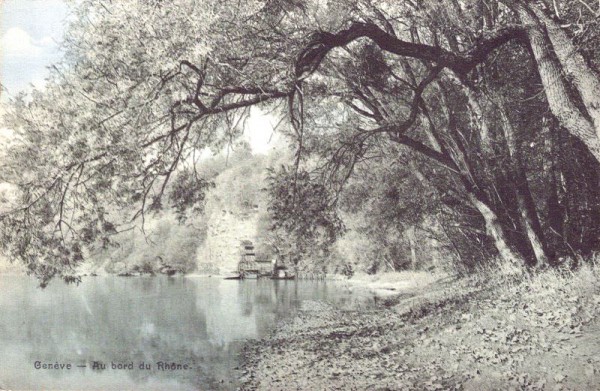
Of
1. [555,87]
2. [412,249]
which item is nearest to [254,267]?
[412,249]

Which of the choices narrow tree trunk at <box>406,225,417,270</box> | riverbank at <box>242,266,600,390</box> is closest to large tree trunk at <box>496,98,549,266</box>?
riverbank at <box>242,266,600,390</box>

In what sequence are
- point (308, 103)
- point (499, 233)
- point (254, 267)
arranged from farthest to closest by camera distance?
point (254, 267), point (308, 103), point (499, 233)

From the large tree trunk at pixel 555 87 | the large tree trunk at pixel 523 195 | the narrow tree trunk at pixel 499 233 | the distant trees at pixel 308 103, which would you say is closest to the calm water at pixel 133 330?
the distant trees at pixel 308 103

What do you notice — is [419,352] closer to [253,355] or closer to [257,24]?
[253,355]

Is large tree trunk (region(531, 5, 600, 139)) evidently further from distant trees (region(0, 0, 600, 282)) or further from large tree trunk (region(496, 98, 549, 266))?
large tree trunk (region(496, 98, 549, 266))

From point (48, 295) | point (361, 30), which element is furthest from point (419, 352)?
point (48, 295)

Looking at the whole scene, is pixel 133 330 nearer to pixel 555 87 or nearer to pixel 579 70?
pixel 555 87

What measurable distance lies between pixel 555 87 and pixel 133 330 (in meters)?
11.7

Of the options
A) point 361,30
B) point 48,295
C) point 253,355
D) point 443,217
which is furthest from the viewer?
point 48,295

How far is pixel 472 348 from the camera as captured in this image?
665cm

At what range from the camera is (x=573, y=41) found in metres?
6.66

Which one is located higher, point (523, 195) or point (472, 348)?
point (523, 195)

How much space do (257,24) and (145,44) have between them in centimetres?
229

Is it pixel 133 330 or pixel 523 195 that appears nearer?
pixel 523 195
